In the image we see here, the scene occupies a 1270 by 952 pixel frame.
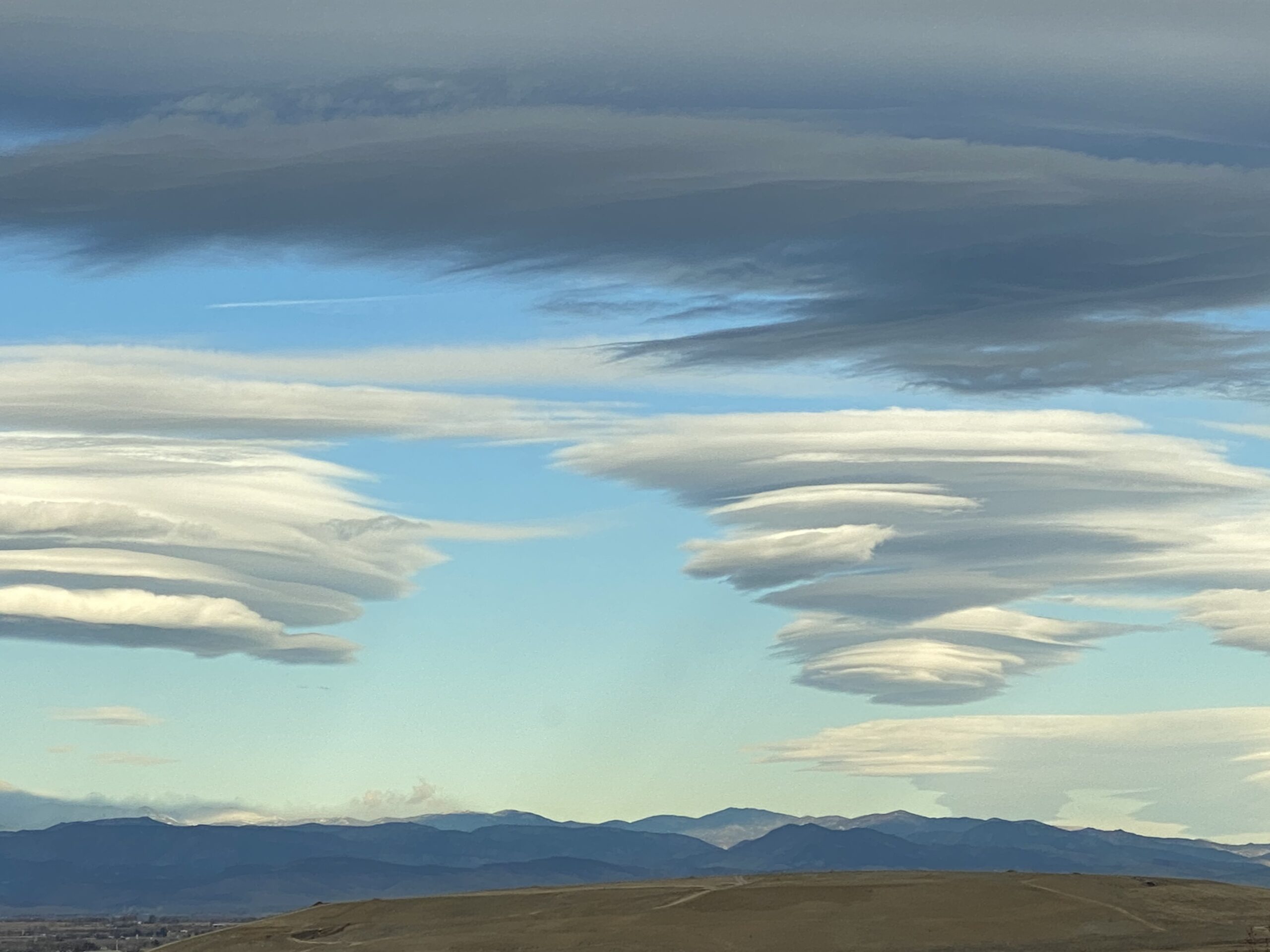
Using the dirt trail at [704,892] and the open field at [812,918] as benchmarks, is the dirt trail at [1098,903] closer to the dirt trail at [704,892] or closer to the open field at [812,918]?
the open field at [812,918]

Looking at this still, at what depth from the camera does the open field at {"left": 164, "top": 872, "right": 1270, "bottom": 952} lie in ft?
344

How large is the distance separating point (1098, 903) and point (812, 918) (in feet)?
59.1

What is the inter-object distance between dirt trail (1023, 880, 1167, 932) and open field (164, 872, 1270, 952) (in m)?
0.15

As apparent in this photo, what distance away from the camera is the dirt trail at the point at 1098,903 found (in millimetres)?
106375

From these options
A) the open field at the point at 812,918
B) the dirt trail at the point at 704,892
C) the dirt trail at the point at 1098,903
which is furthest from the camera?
the dirt trail at the point at 704,892

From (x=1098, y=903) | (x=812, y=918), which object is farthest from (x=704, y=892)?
(x=1098, y=903)

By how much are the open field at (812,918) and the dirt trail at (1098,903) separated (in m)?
0.15

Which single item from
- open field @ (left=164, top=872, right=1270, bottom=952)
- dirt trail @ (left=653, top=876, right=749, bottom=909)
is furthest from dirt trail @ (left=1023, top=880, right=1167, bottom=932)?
dirt trail @ (left=653, top=876, right=749, bottom=909)

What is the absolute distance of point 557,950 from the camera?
10725cm

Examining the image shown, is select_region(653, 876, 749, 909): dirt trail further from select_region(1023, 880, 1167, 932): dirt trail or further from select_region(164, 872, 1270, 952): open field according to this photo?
select_region(1023, 880, 1167, 932): dirt trail

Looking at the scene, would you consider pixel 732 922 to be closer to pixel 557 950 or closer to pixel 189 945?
pixel 557 950

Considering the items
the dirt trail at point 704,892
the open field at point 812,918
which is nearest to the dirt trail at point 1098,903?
the open field at point 812,918

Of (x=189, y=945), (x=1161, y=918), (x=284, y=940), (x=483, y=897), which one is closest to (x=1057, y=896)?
(x=1161, y=918)

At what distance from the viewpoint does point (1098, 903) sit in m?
111
